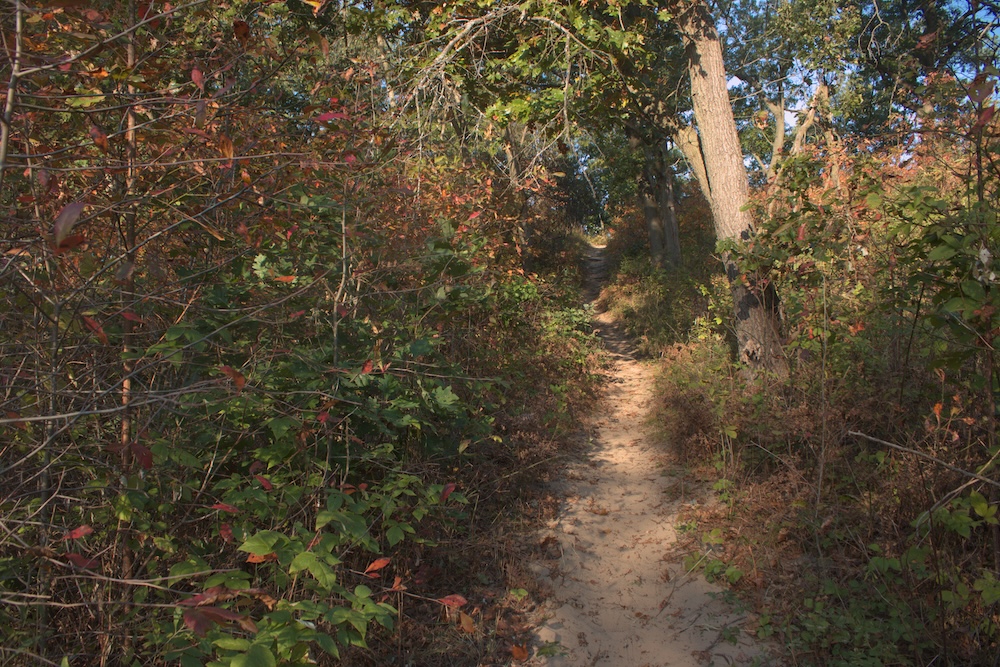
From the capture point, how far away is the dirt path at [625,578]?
3.91 meters

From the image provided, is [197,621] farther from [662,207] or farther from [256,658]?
[662,207]

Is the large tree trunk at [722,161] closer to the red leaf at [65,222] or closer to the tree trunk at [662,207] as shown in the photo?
the red leaf at [65,222]

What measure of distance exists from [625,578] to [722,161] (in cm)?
499

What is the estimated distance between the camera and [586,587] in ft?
15.3

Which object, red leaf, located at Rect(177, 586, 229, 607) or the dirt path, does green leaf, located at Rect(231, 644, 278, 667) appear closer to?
red leaf, located at Rect(177, 586, 229, 607)

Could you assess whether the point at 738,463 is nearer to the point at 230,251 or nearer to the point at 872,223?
the point at 872,223

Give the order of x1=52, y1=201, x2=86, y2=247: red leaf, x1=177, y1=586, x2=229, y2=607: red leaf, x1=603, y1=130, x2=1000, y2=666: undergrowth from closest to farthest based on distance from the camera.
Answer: x1=52, y1=201, x2=86, y2=247: red leaf
x1=177, y1=586, x2=229, y2=607: red leaf
x1=603, y1=130, x2=1000, y2=666: undergrowth

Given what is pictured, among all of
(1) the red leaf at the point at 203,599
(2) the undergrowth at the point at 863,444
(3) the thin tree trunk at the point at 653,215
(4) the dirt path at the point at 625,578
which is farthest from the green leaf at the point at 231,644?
(3) the thin tree trunk at the point at 653,215

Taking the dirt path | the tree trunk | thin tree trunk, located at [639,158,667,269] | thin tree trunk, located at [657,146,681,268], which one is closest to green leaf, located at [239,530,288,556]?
the dirt path

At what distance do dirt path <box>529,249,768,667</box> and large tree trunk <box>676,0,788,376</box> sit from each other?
1.72 meters

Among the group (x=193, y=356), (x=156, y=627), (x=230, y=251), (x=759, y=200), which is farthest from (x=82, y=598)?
(x=759, y=200)

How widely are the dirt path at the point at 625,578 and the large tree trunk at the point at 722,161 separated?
1.72 metres

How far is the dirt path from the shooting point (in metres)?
3.91

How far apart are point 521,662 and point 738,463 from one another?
2.62 m
